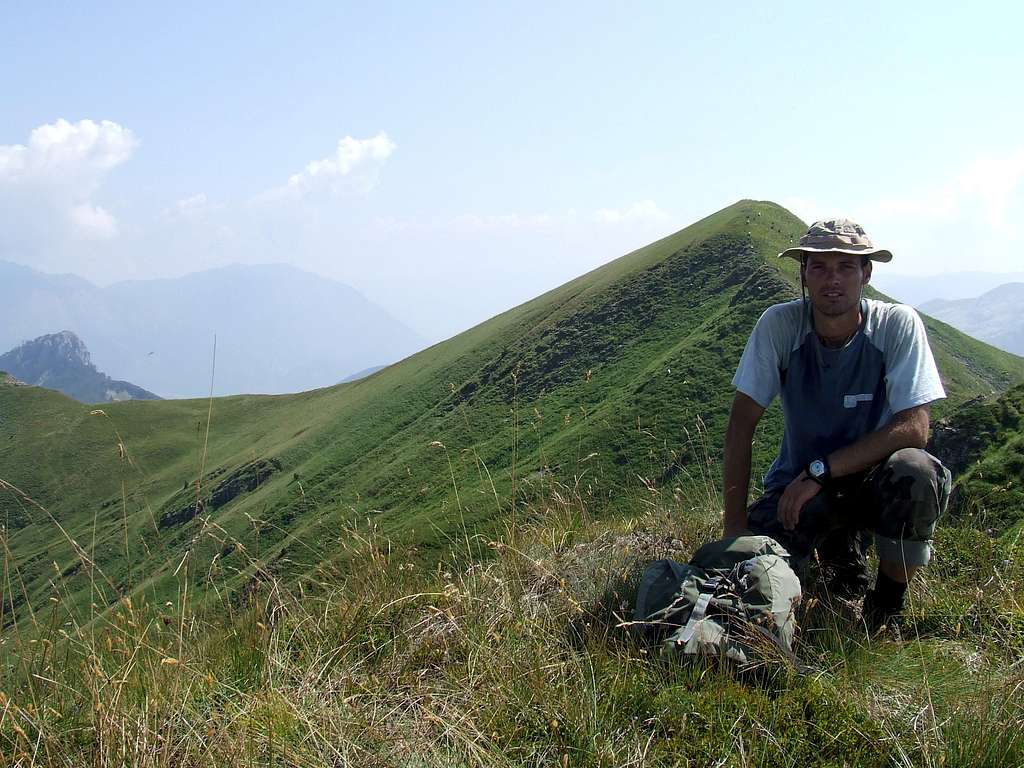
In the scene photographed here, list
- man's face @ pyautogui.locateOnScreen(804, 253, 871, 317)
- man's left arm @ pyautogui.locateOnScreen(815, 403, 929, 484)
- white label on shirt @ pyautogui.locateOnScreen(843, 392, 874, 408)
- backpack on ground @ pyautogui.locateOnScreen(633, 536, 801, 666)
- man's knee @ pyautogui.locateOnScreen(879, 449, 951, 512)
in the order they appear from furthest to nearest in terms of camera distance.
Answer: white label on shirt @ pyautogui.locateOnScreen(843, 392, 874, 408), man's face @ pyautogui.locateOnScreen(804, 253, 871, 317), man's left arm @ pyautogui.locateOnScreen(815, 403, 929, 484), man's knee @ pyautogui.locateOnScreen(879, 449, 951, 512), backpack on ground @ pyautogui.locateOnScreen(633, 536, 801, 666)

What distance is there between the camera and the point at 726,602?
11.7ft

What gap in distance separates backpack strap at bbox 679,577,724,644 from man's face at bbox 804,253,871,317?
1815mm

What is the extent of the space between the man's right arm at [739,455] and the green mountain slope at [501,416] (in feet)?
82.3

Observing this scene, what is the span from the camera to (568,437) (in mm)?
41969

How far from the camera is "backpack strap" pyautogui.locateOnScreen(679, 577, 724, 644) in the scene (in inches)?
133

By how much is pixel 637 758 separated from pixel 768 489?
2608mm

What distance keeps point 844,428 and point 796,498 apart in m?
0.68

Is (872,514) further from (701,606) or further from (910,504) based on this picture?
(701,606)

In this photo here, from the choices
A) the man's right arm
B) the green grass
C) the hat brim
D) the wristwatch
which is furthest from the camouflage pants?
the hat brim

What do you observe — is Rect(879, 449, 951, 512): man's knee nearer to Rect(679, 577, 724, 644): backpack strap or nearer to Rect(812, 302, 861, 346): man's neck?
Rect(812, 302, 861, 346): man's neck

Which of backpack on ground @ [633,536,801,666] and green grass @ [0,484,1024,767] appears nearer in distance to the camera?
green grass @ [0,484,1024,767]

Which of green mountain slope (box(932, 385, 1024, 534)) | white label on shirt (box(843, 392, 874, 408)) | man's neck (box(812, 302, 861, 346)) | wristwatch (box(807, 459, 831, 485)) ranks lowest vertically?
green mountain slope (box(932, 385, 1024, 534))

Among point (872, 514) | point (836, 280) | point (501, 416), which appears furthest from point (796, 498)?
point (501, 416)

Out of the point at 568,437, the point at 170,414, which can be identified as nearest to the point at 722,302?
the point at 568,437
